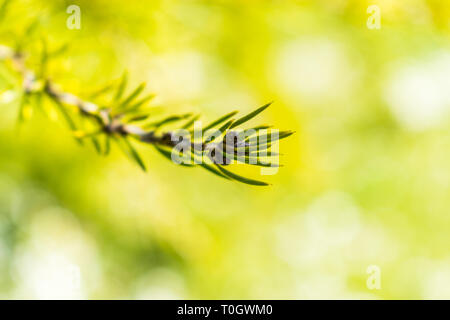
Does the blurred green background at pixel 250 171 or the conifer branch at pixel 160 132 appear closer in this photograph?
the conifer branch at pixel 160 132

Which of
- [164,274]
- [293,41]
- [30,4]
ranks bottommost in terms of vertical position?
[164,274]

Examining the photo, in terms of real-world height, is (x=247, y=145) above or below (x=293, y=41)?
below

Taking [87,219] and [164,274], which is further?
[164,274]

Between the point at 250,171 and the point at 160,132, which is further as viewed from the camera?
the point at 250,171

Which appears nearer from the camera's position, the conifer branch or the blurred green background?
the conifer branch
